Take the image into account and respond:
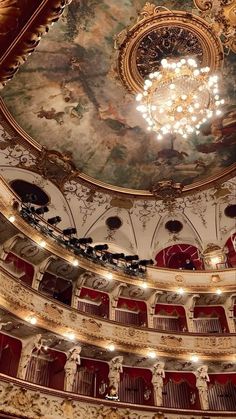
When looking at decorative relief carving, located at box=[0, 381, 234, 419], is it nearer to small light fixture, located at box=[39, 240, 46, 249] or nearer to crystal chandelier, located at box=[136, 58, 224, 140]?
small light fixture, located at box=[39, 240, 46, 249]

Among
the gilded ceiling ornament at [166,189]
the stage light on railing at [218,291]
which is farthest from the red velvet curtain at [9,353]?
the gilded ceiling ornament at [166,189]

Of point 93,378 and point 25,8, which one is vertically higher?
point 93,378

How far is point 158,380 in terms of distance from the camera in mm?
13805

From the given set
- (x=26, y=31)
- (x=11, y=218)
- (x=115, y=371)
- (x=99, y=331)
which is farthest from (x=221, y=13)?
(x=115, y=371)

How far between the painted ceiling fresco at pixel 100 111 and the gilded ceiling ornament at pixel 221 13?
1.59 metres

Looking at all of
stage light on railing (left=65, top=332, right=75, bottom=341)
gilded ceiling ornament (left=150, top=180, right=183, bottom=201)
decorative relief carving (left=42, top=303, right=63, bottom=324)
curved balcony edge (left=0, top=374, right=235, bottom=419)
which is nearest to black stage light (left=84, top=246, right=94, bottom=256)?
decorative relief carving (left=42, top=303, right=63, bottom=324)

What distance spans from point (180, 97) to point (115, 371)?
955cm

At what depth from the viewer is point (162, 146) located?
18.2 m

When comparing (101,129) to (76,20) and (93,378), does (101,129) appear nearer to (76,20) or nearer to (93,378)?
(76,20)

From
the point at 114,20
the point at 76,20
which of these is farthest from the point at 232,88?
the point at 76,20

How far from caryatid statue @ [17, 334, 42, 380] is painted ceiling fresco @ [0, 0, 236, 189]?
8.61 m

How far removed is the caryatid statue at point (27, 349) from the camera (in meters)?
11.7

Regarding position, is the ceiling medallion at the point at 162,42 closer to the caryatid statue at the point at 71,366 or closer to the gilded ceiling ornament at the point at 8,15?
the caryatid statue at the point at 71,366

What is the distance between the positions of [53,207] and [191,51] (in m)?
9.16
